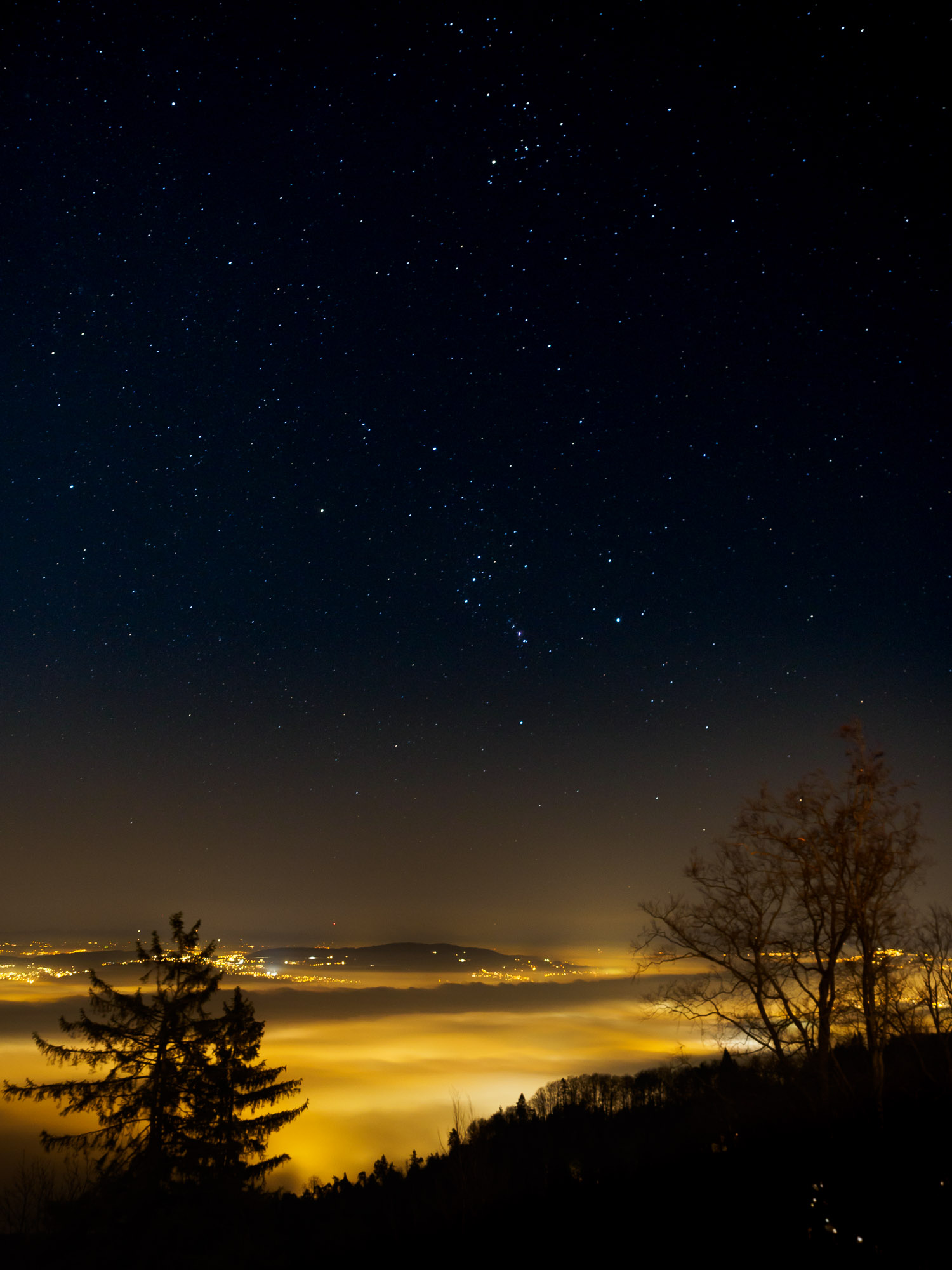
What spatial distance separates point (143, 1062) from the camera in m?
21.8

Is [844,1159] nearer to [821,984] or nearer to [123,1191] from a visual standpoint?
[821,984]

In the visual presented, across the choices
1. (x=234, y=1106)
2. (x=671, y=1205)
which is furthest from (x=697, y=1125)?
(x=671, y=1205)

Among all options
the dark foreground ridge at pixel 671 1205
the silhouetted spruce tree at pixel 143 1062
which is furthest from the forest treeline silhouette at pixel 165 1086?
the dark foreground ridge at pixel 671 1205

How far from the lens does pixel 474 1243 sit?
1241 centimetres

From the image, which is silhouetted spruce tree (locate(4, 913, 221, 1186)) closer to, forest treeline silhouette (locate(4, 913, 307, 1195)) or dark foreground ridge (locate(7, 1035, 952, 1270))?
forest treeline silhouette (locate(4, 913, 307, 1195))

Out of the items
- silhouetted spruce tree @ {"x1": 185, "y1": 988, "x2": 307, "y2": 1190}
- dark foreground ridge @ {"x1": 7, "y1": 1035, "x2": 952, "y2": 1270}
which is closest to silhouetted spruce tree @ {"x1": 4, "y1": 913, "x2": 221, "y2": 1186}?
silhouetted spruce tree @ {"x1": 185, "y1": 988, "x2": 307, "y2": 1190}

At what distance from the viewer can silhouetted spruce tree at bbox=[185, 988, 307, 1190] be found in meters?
21.8

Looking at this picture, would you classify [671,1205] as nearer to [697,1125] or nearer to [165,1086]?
[165,1086]

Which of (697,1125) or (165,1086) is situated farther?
(697,1125)

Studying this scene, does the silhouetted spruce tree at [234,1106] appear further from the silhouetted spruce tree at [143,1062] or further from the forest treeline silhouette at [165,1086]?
the silhouetted spruce tree at [143,1062]

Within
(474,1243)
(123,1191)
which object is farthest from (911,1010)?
(123,1191)

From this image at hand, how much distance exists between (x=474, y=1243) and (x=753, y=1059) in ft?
26.6

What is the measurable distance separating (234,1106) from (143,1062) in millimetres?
3654

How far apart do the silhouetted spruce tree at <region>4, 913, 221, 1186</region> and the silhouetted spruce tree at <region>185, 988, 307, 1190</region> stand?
1.39 feet
